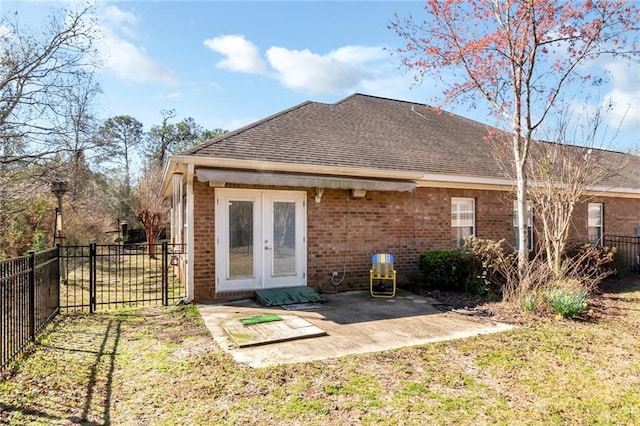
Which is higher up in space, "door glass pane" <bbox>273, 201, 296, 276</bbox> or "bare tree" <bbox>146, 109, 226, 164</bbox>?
"bare tree" <bbox>146, 109, 226, 164</bbox>

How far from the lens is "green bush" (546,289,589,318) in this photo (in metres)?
7.36

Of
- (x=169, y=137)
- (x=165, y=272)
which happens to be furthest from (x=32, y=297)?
(x=169, y=137)

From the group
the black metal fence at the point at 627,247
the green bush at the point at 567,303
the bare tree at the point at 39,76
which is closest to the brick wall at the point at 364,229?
the green bush at the point at 567,303

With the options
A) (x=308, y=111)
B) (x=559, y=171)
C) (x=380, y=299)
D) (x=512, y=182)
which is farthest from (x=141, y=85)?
(x=559, y=171)

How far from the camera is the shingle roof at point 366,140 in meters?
9.46

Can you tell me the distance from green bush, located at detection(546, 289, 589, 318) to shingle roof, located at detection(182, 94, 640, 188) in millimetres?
4773

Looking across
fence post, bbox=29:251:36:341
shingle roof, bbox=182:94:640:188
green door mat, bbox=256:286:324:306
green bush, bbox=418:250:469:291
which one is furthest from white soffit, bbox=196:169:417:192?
fence post, bbox=29:251:36:341

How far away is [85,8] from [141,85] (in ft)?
12.1

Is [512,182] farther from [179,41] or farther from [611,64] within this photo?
[179,41]

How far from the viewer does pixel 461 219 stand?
12125 millimetres

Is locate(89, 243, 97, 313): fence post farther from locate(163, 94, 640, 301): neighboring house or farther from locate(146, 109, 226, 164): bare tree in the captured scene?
locate(146, 109, 226, 164): bare tree

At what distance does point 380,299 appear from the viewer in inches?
359

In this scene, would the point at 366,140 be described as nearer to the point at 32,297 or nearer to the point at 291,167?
the point at 291,167

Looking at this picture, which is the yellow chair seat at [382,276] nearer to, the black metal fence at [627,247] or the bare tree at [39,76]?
the black metal fence at [627,247]
